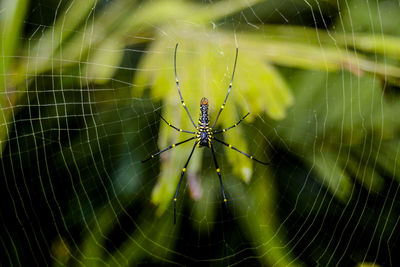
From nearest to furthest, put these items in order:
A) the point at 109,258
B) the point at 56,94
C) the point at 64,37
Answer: the point at 64,37 < the point at 56,94 < the point at 109,258

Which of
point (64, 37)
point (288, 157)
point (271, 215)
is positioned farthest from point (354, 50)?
point (64, 37)

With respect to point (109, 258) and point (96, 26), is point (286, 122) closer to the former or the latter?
point (96, 26)

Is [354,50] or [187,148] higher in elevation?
[354,50]

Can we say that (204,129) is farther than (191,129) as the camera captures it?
Yes

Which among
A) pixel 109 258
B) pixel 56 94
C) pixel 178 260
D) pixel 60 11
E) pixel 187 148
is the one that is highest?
pixel 60 11

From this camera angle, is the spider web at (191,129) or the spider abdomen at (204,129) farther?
the spider abdomen at (204,129)

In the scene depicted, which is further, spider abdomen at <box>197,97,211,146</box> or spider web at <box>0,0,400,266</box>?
spider abdomen at <box>197,97,211,146</box>

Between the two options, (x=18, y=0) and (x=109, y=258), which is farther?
(x=109, y=258)

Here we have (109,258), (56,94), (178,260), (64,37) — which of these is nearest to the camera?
(64,37)
